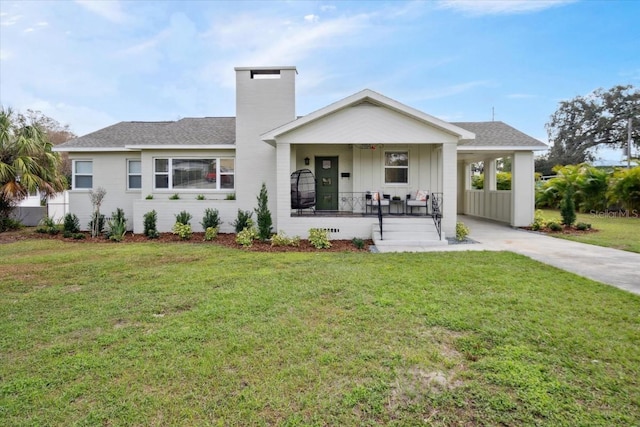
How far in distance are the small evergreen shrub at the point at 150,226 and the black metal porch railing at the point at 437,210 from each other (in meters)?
9.63

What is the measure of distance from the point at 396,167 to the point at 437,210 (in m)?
2.73

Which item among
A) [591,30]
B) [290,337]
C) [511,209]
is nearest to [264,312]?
[290,337]

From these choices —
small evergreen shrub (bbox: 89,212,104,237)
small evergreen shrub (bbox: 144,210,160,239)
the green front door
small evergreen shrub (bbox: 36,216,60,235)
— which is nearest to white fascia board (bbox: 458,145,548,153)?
the green front door

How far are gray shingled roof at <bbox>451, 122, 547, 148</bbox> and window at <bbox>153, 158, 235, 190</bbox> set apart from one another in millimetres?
9179

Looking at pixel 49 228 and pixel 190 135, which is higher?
pixel 190 135

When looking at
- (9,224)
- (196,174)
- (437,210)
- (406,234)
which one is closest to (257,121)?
(196,174)

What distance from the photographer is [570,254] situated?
353 inches

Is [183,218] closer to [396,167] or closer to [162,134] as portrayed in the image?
[162,134]

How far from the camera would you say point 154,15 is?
1403 cm

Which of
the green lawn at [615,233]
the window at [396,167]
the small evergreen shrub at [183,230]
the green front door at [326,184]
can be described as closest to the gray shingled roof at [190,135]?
the window at [396,167]

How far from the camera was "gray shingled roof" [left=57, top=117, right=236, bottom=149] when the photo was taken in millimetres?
14367

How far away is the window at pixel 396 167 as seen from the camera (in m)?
13.9

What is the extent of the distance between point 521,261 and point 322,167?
8113 mm

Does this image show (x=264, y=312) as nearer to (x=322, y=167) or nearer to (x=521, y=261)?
(x=521, y=261)
